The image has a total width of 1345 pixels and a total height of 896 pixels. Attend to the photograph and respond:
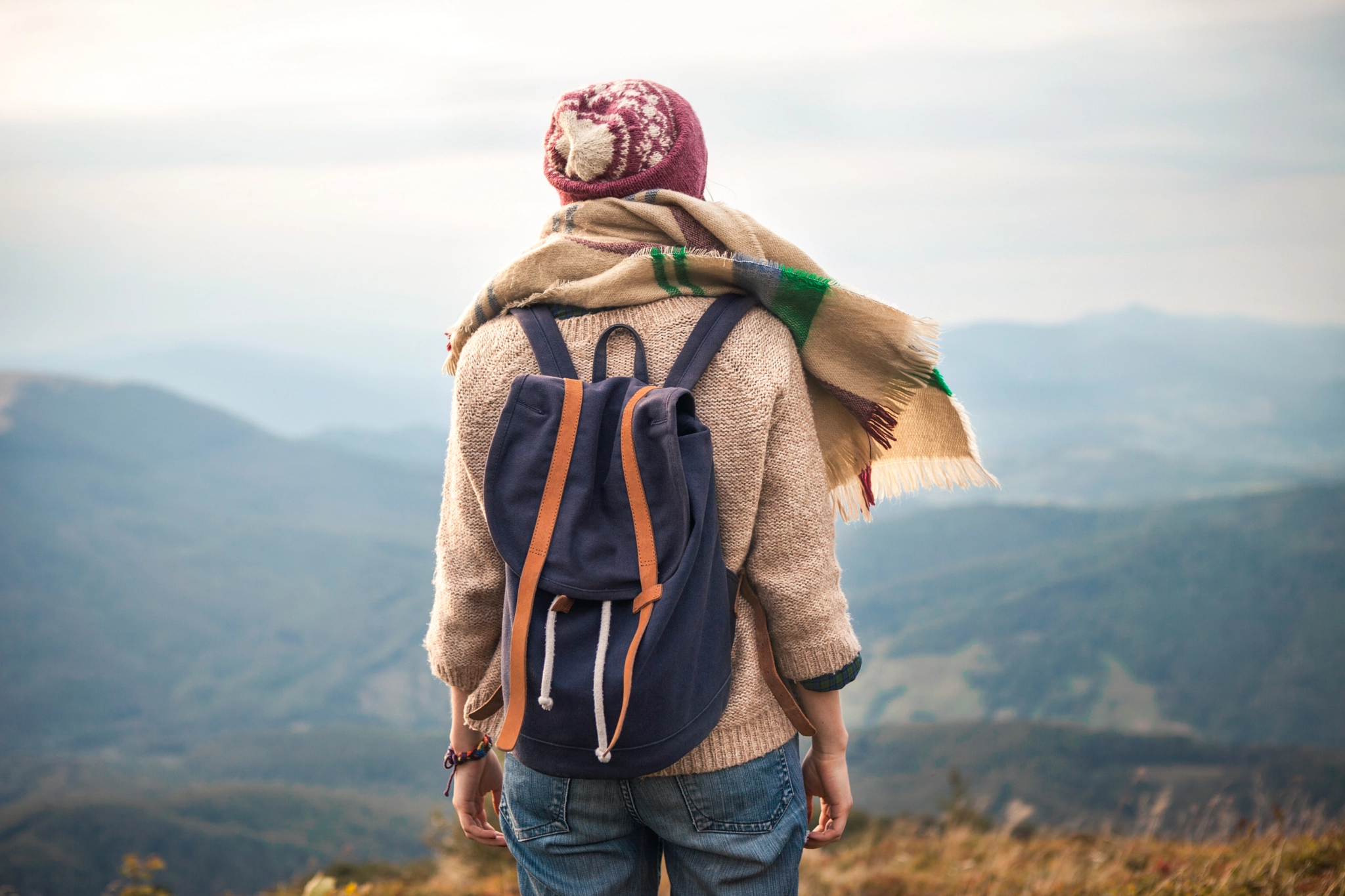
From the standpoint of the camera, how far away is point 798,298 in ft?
4.30

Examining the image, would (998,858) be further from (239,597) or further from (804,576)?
(239,597)

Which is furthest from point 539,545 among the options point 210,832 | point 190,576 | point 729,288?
point 190,576

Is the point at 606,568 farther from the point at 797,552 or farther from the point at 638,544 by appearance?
the point at 797,552

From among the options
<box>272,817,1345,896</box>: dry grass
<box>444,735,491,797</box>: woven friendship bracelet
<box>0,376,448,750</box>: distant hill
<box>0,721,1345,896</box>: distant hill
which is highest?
<box>444,735,491,797</box>: woven friendship bracelet

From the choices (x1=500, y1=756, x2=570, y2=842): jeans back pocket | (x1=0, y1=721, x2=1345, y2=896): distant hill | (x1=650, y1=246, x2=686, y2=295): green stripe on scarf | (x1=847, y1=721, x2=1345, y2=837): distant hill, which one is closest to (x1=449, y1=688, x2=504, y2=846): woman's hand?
(x1=500, y1=756, x2=570, y2=842): jeans back pocket

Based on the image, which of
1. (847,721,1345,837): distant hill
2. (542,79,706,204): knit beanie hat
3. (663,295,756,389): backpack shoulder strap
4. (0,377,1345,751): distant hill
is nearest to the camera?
(663,295,756,389): backpack shoulder strap

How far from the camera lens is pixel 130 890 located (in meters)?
3.49

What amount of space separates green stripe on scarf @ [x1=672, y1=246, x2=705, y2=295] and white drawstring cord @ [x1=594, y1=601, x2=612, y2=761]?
0.47 meters

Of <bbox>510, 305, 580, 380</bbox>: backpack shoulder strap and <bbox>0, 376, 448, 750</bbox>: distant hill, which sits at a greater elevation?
<bbox>510, 305, 580, 380</bbox>: backpack shoulder strap

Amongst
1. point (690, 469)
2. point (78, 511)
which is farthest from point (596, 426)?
point (78, 511)

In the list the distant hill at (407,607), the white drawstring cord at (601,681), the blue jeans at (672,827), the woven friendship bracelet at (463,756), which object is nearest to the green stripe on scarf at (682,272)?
the white drawstring cord at (601,681)

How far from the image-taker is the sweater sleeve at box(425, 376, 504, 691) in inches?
51.2

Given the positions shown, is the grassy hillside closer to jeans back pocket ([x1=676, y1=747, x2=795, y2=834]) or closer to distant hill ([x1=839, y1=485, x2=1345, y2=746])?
jeans back pocket ([x1=676, y1=747, x2=795, y2=834])

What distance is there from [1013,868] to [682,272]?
3.41 meters
